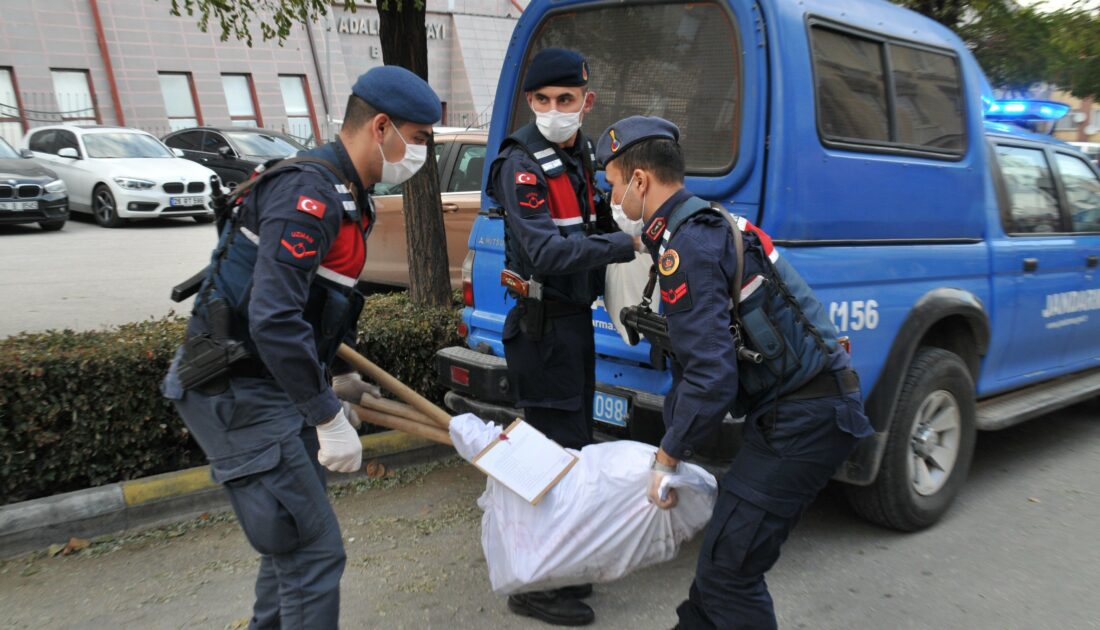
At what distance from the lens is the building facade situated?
2111cm

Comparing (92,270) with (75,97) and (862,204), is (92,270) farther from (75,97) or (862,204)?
(75,97)

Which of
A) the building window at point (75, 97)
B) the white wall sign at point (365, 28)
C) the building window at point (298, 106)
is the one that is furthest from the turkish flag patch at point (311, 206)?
the white wall sign at point (365, 28)

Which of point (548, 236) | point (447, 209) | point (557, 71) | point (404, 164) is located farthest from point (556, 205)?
point (447, 209)

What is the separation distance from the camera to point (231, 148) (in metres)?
16.2

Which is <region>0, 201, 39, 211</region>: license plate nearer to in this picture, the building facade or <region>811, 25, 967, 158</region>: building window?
the building facade

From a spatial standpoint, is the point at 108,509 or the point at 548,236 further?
the point at 108,509

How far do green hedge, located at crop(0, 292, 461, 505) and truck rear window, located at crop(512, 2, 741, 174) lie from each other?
7.43 feet

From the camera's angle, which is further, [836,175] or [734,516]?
[836,175]

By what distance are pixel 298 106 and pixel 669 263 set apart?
999 inches

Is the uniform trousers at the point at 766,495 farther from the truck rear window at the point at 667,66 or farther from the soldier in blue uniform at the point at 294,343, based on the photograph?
the truck rear window at the point at 667,66

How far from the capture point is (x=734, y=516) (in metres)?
2.53

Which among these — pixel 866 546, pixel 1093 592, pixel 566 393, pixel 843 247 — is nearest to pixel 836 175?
pixel 843 247

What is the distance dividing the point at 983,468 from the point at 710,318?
10.8ft

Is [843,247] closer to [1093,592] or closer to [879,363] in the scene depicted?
[879,363]
